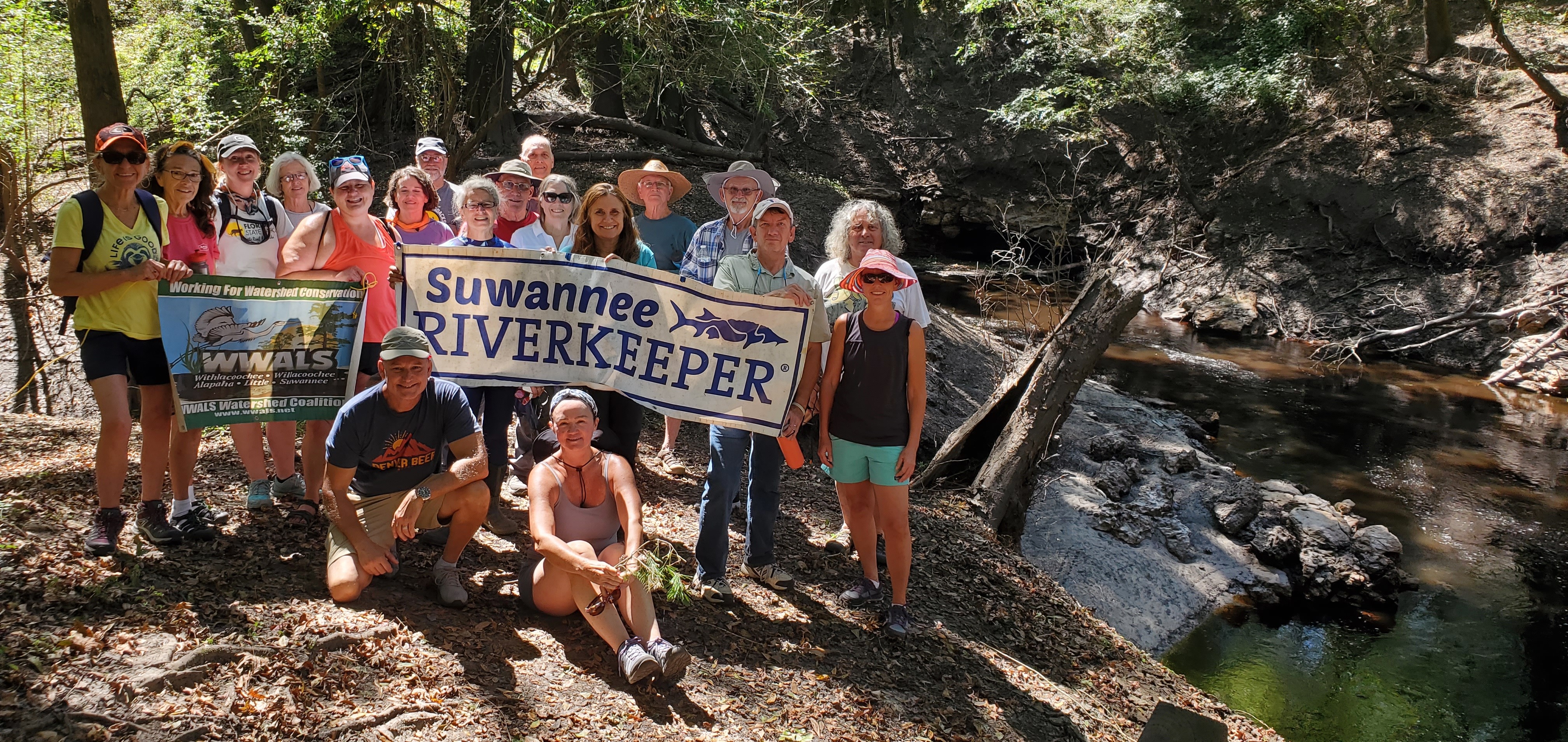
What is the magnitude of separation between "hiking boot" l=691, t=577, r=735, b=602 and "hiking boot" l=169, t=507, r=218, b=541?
2266 millimetres

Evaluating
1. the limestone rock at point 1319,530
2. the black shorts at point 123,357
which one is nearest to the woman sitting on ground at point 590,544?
the black shorts at point 123,357

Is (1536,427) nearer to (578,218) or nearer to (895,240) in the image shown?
(895,240)

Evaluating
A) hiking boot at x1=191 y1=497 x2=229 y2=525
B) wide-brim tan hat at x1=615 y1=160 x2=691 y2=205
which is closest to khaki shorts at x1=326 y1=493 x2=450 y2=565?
hiking boot at x1=191 y1=497 x2=229 y2=525

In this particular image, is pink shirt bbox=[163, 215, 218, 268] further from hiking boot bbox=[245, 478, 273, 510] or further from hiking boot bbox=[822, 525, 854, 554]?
hiking boot bbox=[822, 525, 854, 554]

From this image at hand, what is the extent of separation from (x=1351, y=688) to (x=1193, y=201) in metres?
16.9

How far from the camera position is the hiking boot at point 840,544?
5.65 meters

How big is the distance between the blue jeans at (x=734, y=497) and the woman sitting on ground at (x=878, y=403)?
1.12ft

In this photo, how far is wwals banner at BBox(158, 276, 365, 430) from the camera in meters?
4.13

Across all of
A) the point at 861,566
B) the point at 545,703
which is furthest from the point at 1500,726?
the point at 545,703

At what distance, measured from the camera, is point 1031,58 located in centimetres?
2428

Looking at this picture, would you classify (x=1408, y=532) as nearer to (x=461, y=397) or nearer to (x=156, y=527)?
(x=461, y=397)

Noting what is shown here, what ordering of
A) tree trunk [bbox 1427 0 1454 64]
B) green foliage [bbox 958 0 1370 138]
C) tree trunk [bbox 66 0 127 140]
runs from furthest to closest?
green foliage [bbox 958 0 1370 138]
tree trunk [bbox 1427 0 1454 64]
tree trunk [bbox 66 0 127 140]

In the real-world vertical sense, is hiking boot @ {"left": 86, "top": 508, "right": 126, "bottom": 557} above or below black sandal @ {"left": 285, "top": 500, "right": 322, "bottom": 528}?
above

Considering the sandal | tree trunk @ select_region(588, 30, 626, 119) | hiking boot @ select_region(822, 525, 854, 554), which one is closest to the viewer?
hiking boot @ select_region(822, 525, 854, 554)
